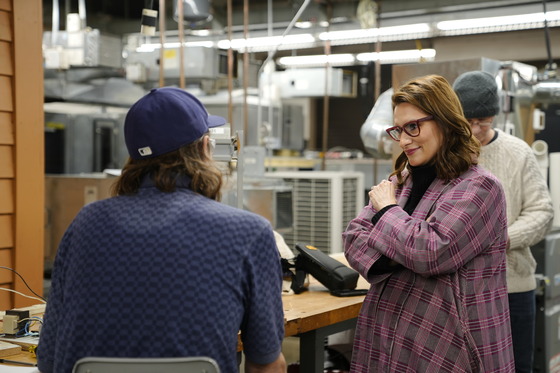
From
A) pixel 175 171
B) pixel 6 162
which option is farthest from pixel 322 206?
pixel 175 171

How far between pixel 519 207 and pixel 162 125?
194 cm

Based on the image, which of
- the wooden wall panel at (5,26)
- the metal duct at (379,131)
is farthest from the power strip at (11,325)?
the metal duct at (379,131)

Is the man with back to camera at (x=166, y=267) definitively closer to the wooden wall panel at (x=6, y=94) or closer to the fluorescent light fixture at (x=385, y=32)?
the wooden wall panel at (x=6, y=94)

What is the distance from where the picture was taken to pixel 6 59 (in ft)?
11.1

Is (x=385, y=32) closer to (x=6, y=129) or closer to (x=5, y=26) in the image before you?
(x=5, y=26)

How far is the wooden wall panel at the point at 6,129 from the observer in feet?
11.0

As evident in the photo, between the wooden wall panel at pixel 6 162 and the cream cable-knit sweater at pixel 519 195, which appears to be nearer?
the cream cable-knit sweater at pixel 519 195

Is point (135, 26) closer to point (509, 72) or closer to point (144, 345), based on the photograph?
point (509, 72)

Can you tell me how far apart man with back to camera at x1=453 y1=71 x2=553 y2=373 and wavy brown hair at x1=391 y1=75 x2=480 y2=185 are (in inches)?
31.6

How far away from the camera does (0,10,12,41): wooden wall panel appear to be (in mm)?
3350

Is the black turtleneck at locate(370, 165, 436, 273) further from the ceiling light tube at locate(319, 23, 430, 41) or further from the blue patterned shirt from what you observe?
the ceiling light tube at locate(319, 23, 430, 41)

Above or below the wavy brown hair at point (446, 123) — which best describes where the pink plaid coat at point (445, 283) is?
below

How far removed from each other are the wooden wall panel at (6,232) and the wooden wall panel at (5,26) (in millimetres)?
883

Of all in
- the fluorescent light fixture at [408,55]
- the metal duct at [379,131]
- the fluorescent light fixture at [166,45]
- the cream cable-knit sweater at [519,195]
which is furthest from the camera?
the fluorescent light fixture at [408,55]
